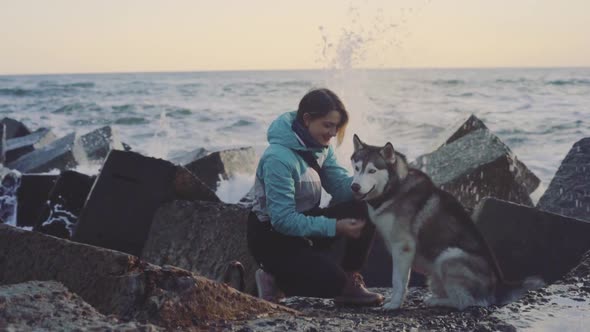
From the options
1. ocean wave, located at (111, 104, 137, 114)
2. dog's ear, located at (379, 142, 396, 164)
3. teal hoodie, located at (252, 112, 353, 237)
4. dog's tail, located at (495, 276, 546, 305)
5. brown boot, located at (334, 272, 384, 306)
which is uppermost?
dog's ear, located at (379, 142, 396, 164)

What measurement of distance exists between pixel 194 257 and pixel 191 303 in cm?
206

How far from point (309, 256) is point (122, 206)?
204cm

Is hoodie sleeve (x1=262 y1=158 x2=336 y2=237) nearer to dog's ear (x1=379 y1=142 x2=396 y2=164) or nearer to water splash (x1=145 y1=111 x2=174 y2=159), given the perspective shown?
dog's ear (x1=379 y1=142 x2=396 y2=164)

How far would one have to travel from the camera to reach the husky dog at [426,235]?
3963 millimetres

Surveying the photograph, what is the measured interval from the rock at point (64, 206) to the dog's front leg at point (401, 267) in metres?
3.40

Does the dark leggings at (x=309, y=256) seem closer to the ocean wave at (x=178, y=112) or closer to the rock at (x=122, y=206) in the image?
the rock at (x=122, y=206)

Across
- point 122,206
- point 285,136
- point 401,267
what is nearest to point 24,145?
point 122,206

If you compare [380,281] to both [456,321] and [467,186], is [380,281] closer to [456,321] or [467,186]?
[456,321]

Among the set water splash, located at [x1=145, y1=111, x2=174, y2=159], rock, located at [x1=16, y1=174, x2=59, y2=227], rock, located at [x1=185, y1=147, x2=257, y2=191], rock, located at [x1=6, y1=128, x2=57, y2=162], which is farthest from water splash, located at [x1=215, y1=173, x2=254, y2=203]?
water splash, located at [x1=145, y1=111, x2=174, y2=159]

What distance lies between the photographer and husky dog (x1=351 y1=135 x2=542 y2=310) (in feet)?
13.0

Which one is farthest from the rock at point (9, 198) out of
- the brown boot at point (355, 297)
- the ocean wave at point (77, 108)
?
the ocean wave at point (77, 108)

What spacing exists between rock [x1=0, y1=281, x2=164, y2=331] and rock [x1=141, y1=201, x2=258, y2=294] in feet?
6.45

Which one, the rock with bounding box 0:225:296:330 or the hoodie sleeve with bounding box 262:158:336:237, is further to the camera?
the hoodie sleeve with bounding box 262:158:336:237

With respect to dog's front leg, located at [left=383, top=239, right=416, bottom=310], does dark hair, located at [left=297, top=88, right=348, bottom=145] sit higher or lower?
higher
